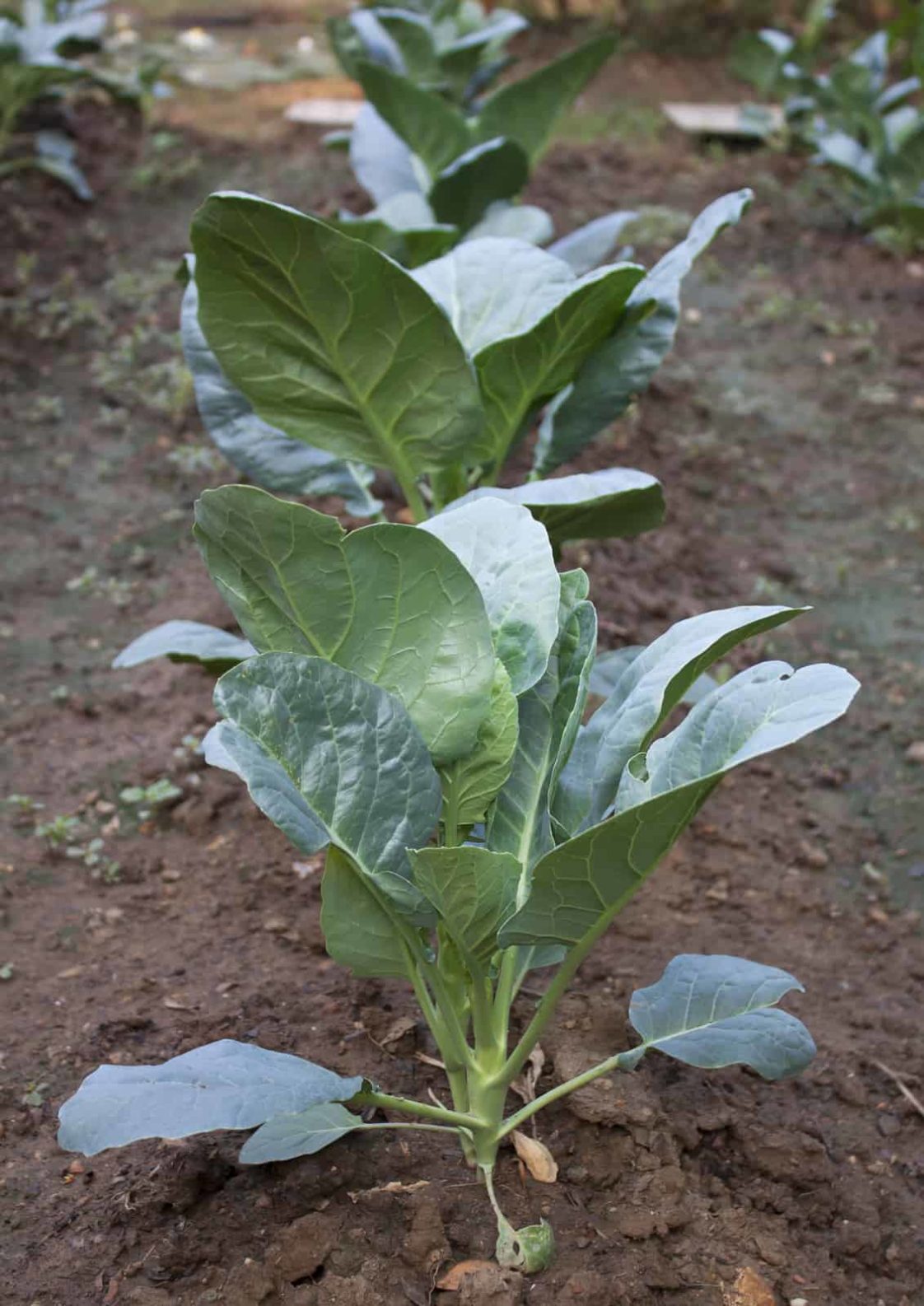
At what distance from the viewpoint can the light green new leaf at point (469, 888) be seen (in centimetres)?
130

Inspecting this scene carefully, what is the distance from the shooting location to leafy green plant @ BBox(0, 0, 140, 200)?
15.7 ft

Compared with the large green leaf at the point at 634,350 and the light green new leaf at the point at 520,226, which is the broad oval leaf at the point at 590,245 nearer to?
the light green new leaf at the point at 520,226

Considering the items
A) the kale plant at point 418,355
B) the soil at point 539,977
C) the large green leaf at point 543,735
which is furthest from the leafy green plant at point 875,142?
the large green leaf at point 543,735

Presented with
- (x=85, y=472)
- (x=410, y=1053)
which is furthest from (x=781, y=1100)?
(x=85, y=472)

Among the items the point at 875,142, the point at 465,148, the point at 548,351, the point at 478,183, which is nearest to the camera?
the point at 548,351

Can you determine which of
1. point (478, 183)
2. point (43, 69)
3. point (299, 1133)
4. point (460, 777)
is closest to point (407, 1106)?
point (299, 1133)

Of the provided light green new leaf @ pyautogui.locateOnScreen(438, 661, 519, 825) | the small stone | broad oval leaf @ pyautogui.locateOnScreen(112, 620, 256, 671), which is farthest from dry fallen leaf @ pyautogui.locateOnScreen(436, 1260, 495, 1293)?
the small stone

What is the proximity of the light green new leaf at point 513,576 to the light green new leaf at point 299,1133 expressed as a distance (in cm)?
53

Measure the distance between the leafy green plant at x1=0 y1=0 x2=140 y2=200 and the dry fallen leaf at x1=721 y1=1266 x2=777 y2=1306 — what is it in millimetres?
4597

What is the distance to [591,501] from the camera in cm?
192

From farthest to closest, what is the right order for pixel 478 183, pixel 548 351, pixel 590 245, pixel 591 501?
pixel 478 183, pixel 590 245, pixel 548 351, pixel 591 501

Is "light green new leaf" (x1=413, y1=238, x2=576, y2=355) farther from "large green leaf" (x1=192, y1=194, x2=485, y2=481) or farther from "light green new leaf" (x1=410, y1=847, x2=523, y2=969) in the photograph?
"light green new leaf" (x1=410, y1=847, x2=523, y2=969)

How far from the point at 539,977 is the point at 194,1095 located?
0.79 m

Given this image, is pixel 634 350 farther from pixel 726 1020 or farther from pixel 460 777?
pixel 726 1020
